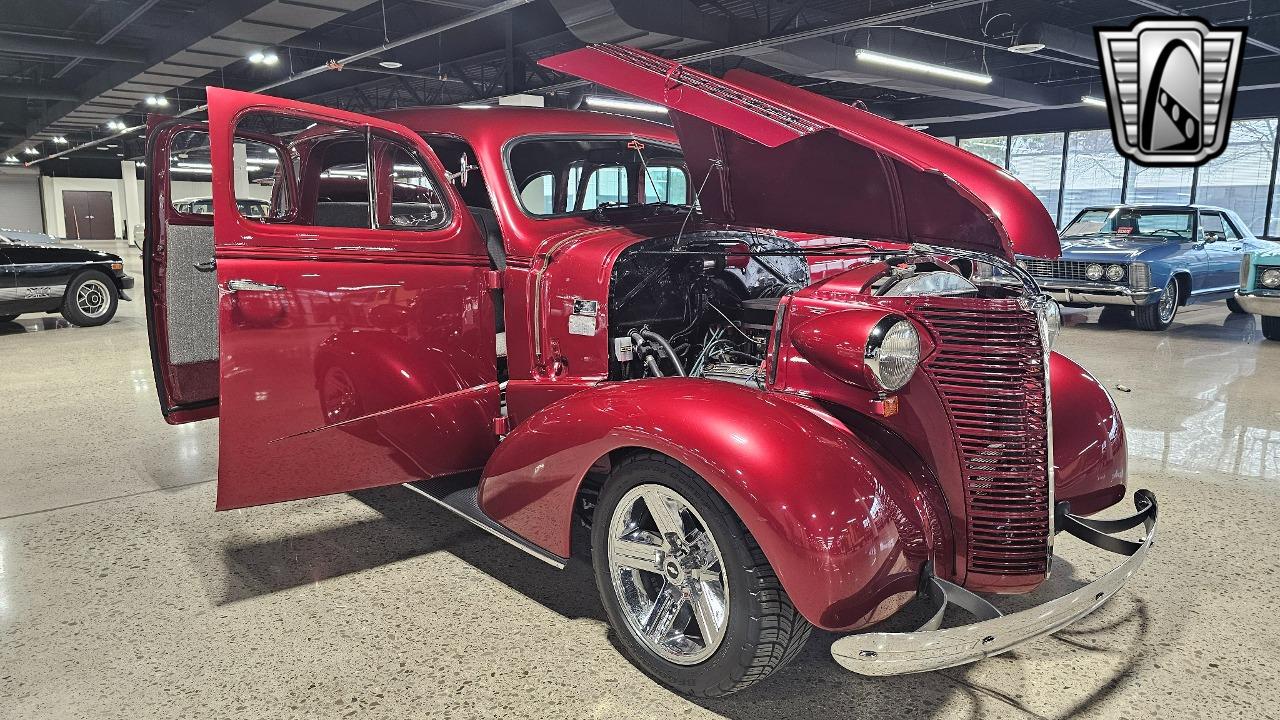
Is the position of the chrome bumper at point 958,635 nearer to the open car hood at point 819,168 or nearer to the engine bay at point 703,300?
the engine bay at point 703,300

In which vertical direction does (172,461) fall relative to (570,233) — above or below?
below

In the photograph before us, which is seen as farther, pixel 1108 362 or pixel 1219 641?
pixel 1108 362

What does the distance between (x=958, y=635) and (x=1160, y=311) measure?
10001 mm

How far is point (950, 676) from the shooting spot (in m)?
2.49

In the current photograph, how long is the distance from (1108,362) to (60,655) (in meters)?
8.24

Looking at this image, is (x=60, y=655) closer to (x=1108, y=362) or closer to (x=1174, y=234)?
(x=1108, y=362)

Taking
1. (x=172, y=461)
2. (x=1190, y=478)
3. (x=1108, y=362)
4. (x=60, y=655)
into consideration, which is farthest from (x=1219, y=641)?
(x=1108, y=362)

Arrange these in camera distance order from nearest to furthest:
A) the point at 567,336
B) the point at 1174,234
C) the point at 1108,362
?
the point at 567,336 → the point at 1108,362 → the point at 1174,234

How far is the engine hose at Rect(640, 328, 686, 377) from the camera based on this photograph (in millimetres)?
3092

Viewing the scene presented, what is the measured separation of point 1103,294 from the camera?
32.3ft

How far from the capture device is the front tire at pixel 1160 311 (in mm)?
9969

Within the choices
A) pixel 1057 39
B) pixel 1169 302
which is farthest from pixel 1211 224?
pixel 1057 39

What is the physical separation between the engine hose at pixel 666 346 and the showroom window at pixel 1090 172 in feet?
68.9

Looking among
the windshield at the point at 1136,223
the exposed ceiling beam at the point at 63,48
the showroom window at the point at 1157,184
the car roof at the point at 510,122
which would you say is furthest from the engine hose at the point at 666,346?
the showroom window at the point at 1157,184
